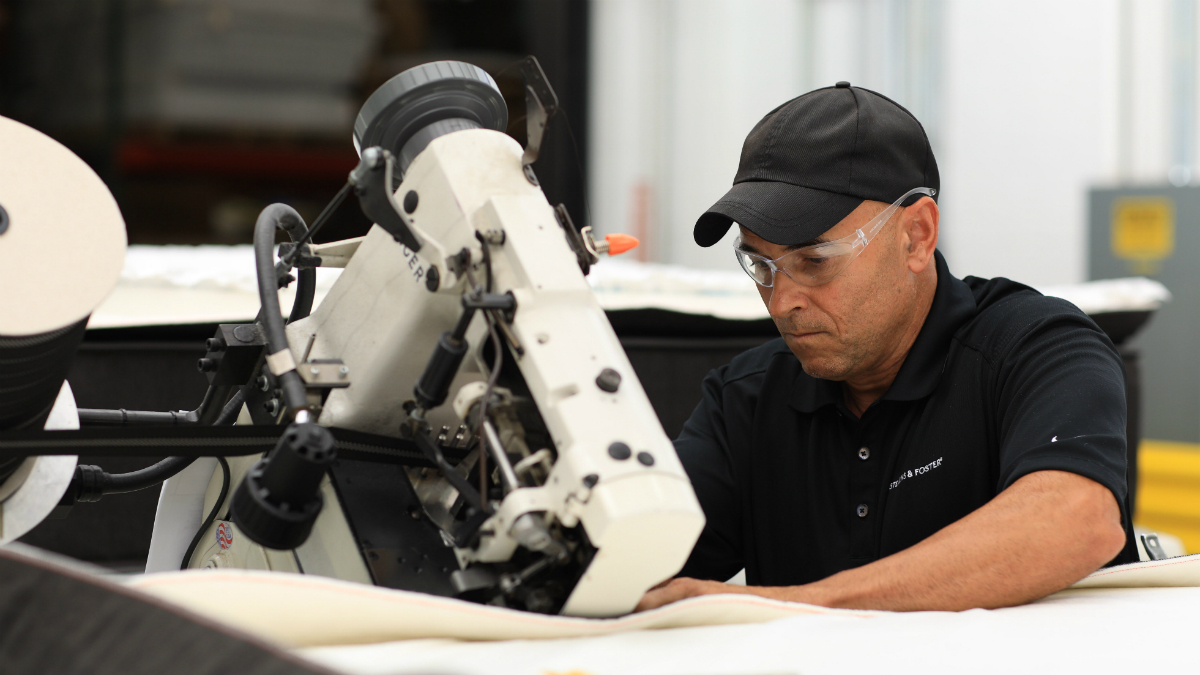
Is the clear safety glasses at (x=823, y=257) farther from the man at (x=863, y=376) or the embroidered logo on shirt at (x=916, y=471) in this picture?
the embroidered logo on shirt at (x=916, y=471)

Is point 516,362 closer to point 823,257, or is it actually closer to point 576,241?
point 576,241

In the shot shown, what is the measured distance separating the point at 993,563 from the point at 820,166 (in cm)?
53

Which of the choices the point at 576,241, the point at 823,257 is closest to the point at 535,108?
the point at 576,241

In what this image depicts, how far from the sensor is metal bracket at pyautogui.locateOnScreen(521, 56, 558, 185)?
39.3 inches

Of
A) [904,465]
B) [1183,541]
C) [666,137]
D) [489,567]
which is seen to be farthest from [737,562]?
[666,137]

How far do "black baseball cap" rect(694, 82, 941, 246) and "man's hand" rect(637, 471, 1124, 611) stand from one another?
417mm

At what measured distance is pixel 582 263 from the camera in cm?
98

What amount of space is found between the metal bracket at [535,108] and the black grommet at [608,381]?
0.23 metres

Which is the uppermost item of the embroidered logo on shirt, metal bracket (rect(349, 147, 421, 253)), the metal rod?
metal bracket (rect(349, 147, 421, 253))

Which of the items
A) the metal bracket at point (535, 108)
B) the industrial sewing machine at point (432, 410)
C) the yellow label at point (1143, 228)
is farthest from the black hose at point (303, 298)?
the yellow label at point (1143, 228)

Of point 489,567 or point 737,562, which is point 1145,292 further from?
point 489,567

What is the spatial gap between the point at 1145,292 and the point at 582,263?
1.83 metres

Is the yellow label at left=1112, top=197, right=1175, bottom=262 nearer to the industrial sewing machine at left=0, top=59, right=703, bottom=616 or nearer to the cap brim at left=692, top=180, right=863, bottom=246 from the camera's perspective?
the cap brim at left=692, top=180, right=863, bottom=246

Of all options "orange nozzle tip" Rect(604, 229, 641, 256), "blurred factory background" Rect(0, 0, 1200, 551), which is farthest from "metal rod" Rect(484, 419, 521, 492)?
"blurred factory background" Rect(0, 0, 1200, 551)
